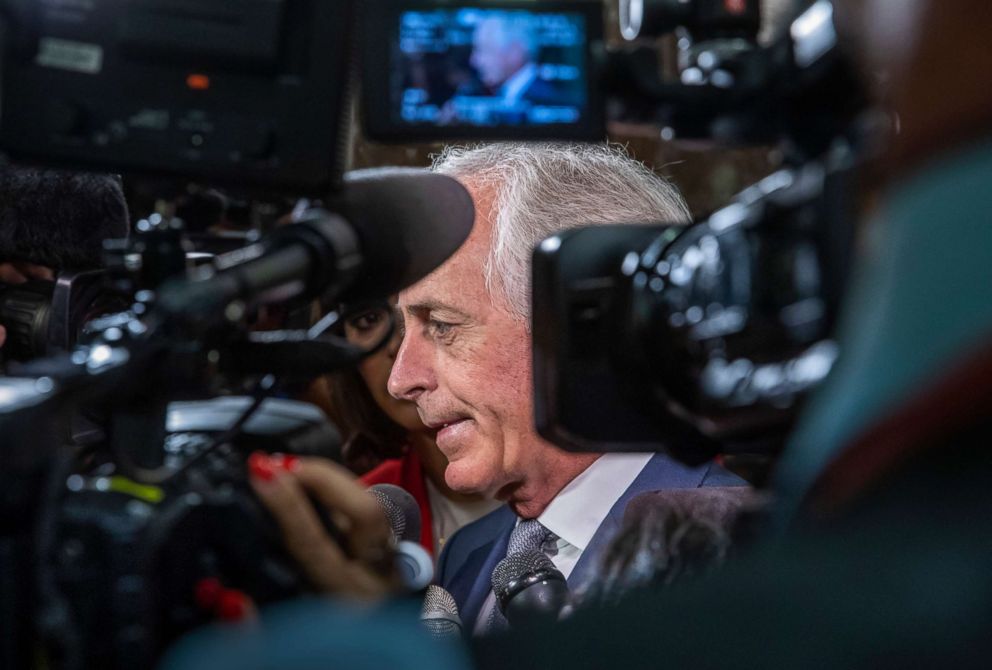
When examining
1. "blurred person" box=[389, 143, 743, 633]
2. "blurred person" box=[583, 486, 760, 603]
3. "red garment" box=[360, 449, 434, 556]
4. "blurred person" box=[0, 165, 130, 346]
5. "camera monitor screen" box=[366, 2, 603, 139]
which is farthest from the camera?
"red garment" box=[360, 449, 434, 556]

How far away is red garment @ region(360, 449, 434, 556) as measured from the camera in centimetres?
287

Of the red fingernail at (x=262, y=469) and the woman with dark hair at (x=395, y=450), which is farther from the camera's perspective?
the woman with dark hair at (x=395, y=450)

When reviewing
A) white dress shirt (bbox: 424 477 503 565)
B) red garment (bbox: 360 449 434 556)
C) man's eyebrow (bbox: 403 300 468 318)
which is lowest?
white dress shirt (bbox: 424 477 503 565)

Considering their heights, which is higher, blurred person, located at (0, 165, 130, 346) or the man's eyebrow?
blurred person, located at (0, 165, 130, 346)

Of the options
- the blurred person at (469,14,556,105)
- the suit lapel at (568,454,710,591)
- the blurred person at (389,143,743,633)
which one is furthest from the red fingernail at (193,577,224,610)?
the blurred person at (389,143,743,633)

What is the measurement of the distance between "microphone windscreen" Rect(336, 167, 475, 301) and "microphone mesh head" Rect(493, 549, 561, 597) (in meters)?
0.55

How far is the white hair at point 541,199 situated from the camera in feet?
7.06

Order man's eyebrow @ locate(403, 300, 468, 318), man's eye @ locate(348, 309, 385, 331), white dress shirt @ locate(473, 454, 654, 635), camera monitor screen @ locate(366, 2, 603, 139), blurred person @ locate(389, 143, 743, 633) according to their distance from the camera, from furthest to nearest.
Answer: man's eyebrow @ locate(403, 300, 468, 318) → blurred person @ locate(389, 143, 743, 633) → white dress shirt @ locate(473, 454, 654, 635) → man's eye @ locate(348, 309, 385, 331) → camera monitor screen @ locate(366, 2, 603, 139)

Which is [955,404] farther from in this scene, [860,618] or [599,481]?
[599,481]

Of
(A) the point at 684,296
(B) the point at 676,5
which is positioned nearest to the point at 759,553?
(A) the point at 684,296

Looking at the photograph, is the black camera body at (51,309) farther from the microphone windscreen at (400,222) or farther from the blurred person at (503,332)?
the microphone windscreen at (400,222)

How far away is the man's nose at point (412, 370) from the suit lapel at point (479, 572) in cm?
28

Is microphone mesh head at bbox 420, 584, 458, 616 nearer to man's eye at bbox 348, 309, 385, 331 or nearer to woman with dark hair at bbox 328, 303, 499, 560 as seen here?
man's eye at bbox 348, 309, 385, 331

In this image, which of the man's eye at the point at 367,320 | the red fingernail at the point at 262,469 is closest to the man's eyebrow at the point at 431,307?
the man's eye at the point at 367,320
